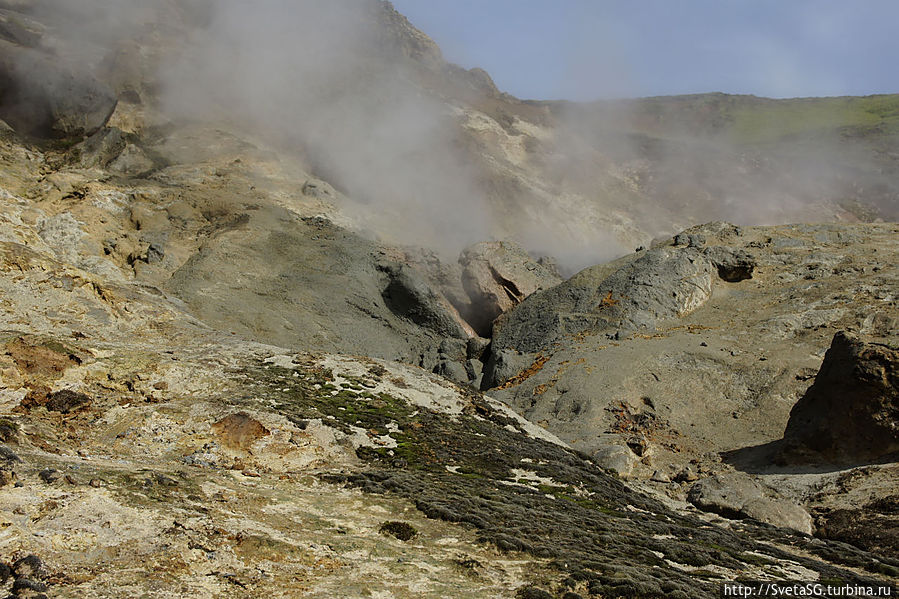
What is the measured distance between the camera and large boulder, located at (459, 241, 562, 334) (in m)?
45.9

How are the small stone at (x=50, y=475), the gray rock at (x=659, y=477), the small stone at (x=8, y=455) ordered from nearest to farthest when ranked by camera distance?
the small stone at (x=50, y=475) → the small stone at (x=8, y=455) → the gray rock at (x=659, y=477)

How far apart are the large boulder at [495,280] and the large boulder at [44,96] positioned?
3278cm

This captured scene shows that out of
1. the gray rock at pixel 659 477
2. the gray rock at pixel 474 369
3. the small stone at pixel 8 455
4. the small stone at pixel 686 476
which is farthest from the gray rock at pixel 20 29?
the small stone at pixel 686 476

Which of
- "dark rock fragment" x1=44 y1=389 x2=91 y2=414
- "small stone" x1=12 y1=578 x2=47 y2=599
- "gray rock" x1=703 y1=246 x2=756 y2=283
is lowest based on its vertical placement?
"small stone" x1=12 y1=578 x2=47 y2=599

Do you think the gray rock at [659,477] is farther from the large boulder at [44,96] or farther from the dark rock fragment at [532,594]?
the large boulder at [44,96]

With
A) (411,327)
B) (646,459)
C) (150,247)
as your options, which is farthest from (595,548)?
(150,247)

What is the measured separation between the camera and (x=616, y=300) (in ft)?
130

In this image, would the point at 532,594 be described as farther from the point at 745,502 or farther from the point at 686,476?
the point at 686,476

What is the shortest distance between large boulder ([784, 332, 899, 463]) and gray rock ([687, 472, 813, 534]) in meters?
4.00

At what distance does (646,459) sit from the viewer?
1005 inches

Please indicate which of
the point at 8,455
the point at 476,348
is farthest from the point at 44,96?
the point at 8,455

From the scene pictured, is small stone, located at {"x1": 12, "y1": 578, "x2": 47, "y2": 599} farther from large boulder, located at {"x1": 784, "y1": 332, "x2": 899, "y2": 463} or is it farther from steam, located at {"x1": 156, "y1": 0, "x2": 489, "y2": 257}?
steam, located at {"x1": 156, "y1": 0, "x2": 489, "y2": 257}

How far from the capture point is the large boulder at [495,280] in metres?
45.9

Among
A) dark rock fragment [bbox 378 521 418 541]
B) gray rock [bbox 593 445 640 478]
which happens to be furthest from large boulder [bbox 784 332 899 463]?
dark rock fragment [bbox 378 521 418 541]
